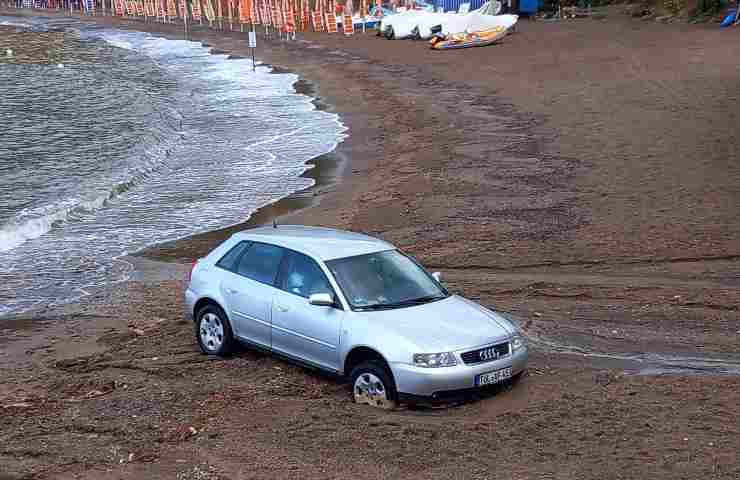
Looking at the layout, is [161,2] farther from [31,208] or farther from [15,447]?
[15,447]

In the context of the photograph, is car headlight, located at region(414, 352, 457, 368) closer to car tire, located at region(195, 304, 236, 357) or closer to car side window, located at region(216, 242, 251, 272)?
car tire, located at region(195, 304, 236, 357)

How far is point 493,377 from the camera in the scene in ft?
31.3

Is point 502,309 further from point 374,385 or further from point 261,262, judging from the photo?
point 374,385

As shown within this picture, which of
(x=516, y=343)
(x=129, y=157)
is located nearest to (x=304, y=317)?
(x=516, y=343)

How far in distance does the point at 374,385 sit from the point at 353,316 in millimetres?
691

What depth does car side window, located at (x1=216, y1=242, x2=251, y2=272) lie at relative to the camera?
11.2m

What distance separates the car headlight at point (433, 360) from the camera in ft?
30.2

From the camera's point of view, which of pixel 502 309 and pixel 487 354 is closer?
pixel 487 354

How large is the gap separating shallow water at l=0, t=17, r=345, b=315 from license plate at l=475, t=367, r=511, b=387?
809 cm

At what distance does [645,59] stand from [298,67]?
18497 mm

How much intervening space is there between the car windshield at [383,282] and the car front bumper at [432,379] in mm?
905

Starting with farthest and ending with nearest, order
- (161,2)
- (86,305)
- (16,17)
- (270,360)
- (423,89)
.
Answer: (16,17)
(161,2)
(423,89)
(86,305)
(270,360)

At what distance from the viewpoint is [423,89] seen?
38625 mm

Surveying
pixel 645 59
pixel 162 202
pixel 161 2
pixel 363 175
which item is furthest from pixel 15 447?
pixel 161 2
